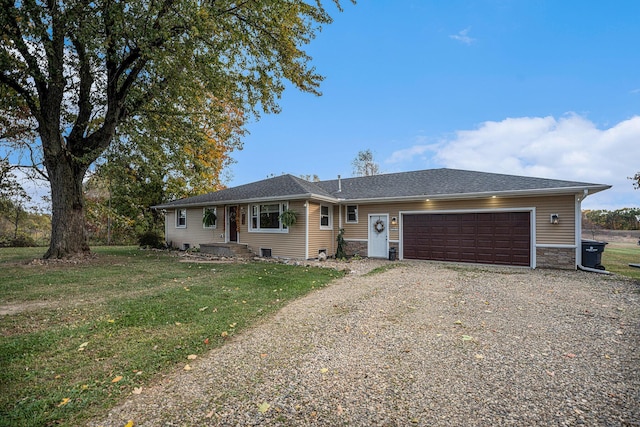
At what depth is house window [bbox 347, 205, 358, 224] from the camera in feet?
42.9

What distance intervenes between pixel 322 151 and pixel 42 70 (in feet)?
50.5

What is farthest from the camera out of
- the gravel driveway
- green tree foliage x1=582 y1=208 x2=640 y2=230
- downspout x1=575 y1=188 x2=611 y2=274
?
green tree foliage x1=582 y1=208 x2=640 y2=230

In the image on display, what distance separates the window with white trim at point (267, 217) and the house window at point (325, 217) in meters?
1.58

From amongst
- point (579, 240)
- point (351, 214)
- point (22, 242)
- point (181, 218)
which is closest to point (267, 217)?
Result: point (351, 214)

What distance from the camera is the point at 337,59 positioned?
14539 mm

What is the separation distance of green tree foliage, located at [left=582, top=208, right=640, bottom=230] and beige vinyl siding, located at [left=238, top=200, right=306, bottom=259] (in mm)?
27105

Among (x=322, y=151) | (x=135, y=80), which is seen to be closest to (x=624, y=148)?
(x=322, y=151)

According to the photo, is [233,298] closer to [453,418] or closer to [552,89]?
[453,418]

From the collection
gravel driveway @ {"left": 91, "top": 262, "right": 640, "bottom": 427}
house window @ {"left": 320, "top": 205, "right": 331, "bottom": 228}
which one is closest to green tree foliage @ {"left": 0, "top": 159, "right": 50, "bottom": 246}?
house window @ {"left": 320, "top": 205, "right": 331, "bottom": 228}

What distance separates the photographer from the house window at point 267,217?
41.0 ft

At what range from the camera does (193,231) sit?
1550 cm

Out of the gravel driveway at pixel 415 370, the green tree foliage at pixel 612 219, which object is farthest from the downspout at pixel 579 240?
the green tree foliage at pixel 612 219

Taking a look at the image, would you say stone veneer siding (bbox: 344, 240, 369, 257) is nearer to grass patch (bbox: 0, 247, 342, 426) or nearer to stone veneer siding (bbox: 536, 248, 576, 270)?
grass patch (bbox: 0, 247, 342, 426)

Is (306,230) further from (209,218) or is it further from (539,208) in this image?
(539,208)
